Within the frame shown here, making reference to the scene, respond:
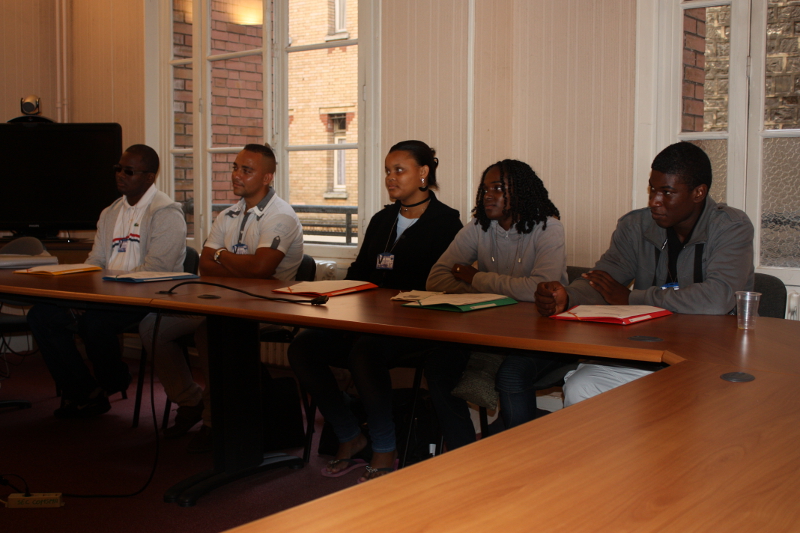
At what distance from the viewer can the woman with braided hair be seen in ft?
7.86

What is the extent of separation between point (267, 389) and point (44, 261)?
1.40m

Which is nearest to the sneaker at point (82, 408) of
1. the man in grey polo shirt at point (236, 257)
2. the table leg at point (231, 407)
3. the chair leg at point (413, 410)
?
the man in grey polo shirt at point (236, 257)

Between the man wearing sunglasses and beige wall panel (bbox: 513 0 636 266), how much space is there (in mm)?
1819

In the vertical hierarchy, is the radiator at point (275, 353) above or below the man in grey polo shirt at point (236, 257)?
below

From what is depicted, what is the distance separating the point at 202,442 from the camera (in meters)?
2.97

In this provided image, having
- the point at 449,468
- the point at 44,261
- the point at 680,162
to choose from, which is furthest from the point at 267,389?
the point at 449,468

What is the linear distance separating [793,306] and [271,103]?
10.1 feet

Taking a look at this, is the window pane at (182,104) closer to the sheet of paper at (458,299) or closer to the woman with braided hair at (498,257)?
the woman with braided hair at (498,257)

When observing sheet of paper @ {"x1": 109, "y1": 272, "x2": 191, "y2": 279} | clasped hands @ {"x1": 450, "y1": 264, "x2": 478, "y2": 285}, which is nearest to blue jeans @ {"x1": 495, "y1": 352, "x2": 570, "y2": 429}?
clasped hands @ {"x1": 450, "y1": 264, "x2": 478, "y2": 285}

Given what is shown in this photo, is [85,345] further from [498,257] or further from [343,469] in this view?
[498,257]

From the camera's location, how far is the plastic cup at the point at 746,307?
67.7 inches

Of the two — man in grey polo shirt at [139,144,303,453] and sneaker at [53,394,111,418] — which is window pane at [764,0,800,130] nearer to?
man in grey polo shirt at [139,144,303,453]

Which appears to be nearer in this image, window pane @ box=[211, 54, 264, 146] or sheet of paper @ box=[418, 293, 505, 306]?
sheet of paper @ box=[418, 293, 505, 306]

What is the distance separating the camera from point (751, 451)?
0.89m
